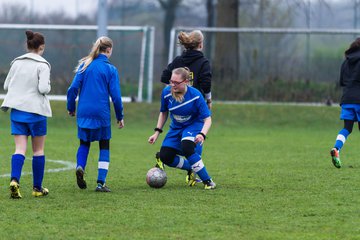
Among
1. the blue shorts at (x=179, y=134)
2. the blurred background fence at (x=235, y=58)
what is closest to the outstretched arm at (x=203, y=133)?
the blue shorts at (x=179, y=134)

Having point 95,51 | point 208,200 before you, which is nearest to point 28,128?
point 95,51

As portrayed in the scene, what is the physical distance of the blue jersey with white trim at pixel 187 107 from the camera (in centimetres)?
951

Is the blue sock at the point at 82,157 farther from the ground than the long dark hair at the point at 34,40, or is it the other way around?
the long dark hair at the point at 34,40

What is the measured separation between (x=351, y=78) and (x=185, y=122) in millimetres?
3558

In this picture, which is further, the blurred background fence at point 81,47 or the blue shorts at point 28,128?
the blurred background fence at point 81,47

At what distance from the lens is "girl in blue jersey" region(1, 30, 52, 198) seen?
8.84 metres

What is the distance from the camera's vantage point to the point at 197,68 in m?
10.1

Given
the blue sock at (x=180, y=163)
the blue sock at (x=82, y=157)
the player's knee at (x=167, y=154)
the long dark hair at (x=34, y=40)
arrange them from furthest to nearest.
A: 1. the blue sock at (x=180, y=163)
2. the player's knee at (x=167, y=154)
3. the blue sock at (x=82, y=157)
4. the long dark hair at (x=34, y=40)

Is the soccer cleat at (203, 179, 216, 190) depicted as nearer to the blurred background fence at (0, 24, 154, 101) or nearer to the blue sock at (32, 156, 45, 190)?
the blue sock at (32, 156, 45, 190)

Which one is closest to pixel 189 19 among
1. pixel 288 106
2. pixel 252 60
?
pixel 252 60

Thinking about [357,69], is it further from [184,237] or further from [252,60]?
[252,60]

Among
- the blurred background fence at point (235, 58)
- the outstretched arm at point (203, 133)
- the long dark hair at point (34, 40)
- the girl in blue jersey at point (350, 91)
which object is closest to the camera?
the long dark hair at point (34, 40)

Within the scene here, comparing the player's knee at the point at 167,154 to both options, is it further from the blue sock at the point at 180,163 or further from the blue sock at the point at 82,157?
the blue sock at the point at 82,157

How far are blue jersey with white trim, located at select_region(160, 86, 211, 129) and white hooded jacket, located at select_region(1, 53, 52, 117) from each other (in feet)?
4.67
